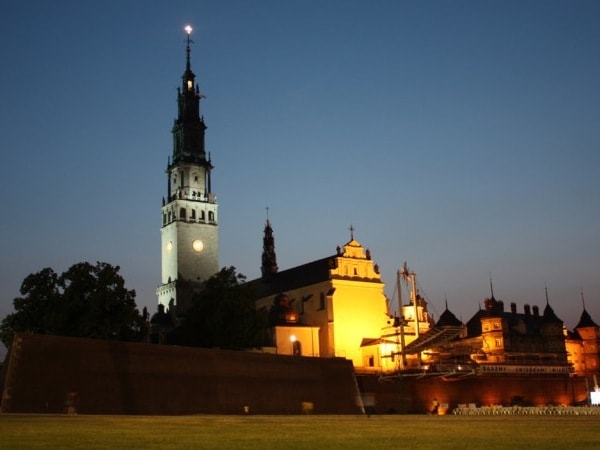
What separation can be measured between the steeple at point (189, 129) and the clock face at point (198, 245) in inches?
431

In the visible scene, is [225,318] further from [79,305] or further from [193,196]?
[193,196]

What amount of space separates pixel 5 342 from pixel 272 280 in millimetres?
41786

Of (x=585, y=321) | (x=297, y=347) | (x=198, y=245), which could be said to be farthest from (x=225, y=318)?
(x=585, y=321)

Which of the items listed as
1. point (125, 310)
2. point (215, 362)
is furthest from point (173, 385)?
point (125, 310)

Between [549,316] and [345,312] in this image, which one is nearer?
[345,312]

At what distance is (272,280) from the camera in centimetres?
9838

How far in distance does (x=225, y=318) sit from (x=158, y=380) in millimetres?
24597

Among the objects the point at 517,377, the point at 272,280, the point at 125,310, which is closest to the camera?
the point at 125,310

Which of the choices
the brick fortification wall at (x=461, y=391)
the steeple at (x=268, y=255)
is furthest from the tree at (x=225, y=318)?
the steeple at (x=268, y=255)

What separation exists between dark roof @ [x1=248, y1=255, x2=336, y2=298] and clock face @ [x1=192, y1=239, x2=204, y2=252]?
11.4 meters

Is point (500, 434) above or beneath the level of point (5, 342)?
beneath

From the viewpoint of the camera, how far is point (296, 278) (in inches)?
3627

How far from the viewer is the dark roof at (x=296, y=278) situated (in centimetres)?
8694

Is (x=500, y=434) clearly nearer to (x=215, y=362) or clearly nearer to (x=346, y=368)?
(x=215, y=362)
